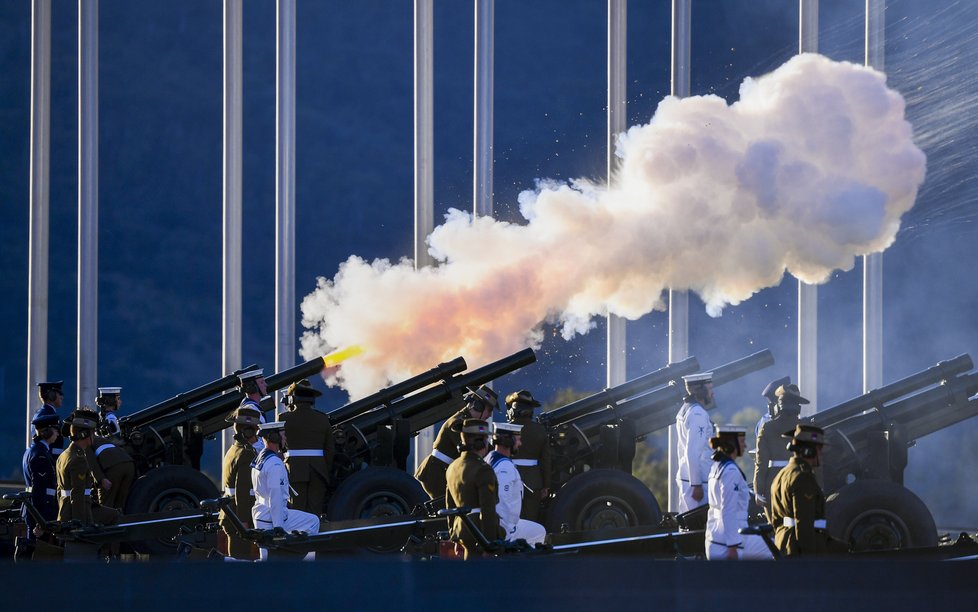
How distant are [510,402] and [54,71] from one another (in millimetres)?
20833

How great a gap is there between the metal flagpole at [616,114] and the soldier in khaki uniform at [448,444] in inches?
220

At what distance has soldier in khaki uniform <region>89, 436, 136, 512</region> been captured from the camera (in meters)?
14.2

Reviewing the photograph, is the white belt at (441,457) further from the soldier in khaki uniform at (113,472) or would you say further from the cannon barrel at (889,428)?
the cannon barrel at (889,428)

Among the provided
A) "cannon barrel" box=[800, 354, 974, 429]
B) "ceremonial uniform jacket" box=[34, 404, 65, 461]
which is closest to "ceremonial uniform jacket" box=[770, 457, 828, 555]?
"cannon barrel" box=[800, 354, 974, 429]

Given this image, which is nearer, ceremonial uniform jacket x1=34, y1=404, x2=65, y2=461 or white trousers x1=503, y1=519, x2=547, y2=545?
white trousers x1=503, y1=519, x2=547, y2=545

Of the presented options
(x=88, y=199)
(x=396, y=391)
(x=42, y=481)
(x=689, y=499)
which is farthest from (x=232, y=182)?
(x=689, y=499)

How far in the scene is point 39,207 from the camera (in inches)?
858

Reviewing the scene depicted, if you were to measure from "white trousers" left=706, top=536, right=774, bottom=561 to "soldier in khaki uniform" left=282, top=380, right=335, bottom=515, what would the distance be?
476 centimetres

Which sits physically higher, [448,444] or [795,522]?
[448,444]

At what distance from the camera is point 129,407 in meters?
30.4

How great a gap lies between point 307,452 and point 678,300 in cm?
669

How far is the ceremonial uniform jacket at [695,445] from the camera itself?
12627 millimetres

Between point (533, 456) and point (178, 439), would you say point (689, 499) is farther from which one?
point (178, 439)

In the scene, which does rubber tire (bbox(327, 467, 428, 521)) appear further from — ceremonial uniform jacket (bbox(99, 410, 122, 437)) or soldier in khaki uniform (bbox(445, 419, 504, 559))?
soldier in khaki uniform (bbox(445, 419, 504, 559))
